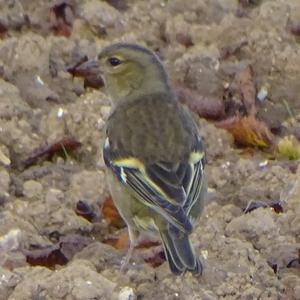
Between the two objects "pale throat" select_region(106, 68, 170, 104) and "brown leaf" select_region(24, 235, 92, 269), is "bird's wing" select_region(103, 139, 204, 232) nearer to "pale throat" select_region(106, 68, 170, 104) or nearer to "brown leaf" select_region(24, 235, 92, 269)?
"brown leaf" select_region(24, 235, 92, 269)

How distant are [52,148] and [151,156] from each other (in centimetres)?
124

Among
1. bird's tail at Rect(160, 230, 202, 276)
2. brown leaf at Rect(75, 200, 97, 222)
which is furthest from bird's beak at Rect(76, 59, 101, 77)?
bird's tail at Rect(160, 230, 202, 276)

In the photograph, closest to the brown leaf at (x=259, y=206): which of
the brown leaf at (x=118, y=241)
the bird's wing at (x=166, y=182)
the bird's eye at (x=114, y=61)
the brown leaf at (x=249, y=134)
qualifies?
the bird's wing at (x=166, y=182)

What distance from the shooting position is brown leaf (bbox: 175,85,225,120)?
9.91m

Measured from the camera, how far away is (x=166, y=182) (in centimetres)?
798

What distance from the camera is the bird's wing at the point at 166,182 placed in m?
7.78

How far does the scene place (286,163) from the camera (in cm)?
931

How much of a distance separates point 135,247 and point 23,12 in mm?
2820

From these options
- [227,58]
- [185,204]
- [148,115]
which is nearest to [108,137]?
[148,115]

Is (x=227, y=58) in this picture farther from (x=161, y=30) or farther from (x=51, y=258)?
(x=51, y=258)

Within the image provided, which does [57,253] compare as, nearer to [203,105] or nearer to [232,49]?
[203,105]

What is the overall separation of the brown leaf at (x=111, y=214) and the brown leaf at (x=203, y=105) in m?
1.20

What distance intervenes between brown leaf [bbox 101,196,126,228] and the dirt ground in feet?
0.11

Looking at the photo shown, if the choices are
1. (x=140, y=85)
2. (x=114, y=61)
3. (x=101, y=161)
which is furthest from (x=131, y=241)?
(x=114, y=61)
